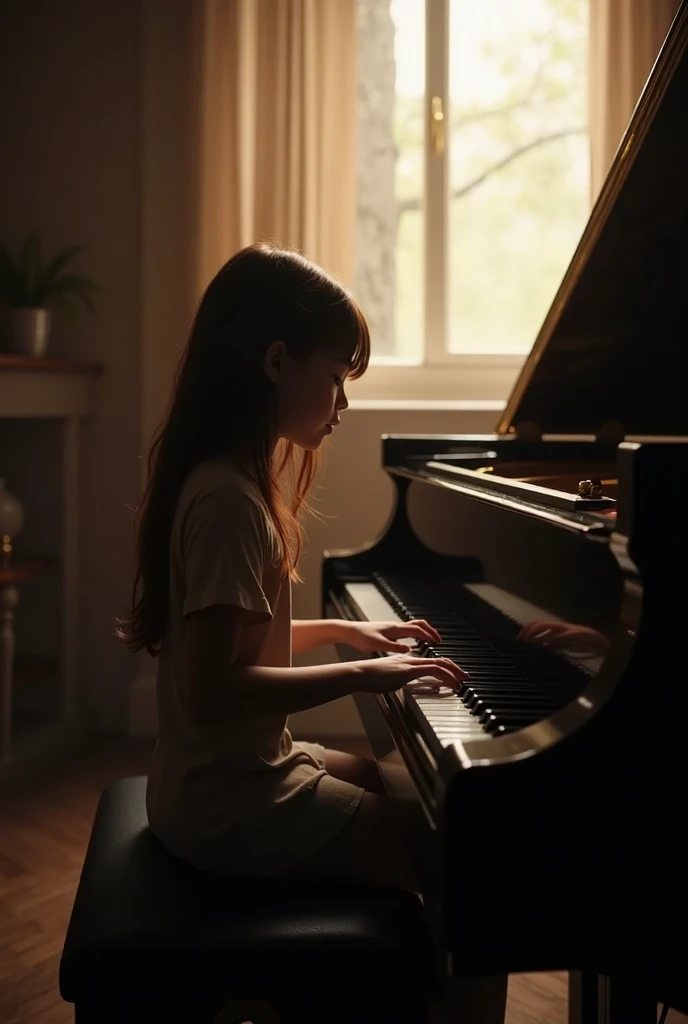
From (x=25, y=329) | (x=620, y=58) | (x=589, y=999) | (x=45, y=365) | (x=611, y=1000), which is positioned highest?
(x=620, y=58)

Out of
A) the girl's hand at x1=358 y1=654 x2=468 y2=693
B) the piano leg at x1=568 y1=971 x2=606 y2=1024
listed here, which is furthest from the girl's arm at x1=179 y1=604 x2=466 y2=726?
the piano leg at x1=568 y1=971 x2=606 y2=1024

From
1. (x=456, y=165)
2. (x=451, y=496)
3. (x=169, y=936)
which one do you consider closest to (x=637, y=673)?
(x=169, y=936)

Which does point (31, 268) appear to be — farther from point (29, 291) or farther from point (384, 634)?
point (384, 634)

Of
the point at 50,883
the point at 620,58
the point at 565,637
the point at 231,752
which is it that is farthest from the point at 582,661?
the point at 620,58

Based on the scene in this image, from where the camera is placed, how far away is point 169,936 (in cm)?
118

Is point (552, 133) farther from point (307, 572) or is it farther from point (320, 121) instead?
point (307, 572)

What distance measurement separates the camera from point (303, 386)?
148 cm

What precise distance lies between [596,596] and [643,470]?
1.71 ft

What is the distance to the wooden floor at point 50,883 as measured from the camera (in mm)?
2033

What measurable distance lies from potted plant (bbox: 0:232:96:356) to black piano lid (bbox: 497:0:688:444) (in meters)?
1.82

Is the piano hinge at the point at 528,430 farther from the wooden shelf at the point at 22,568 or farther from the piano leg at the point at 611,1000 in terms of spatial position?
the wooden shelf at the point at 22,568

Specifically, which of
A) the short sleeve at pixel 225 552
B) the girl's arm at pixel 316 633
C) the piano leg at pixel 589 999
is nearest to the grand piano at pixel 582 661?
the piano leg at pixel 589 999

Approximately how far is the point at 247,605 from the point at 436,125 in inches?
123

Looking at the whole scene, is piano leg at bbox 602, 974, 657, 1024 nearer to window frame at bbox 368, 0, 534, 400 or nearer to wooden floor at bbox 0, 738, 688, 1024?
wooden floor at bbox 0, 738, 688, 1024
